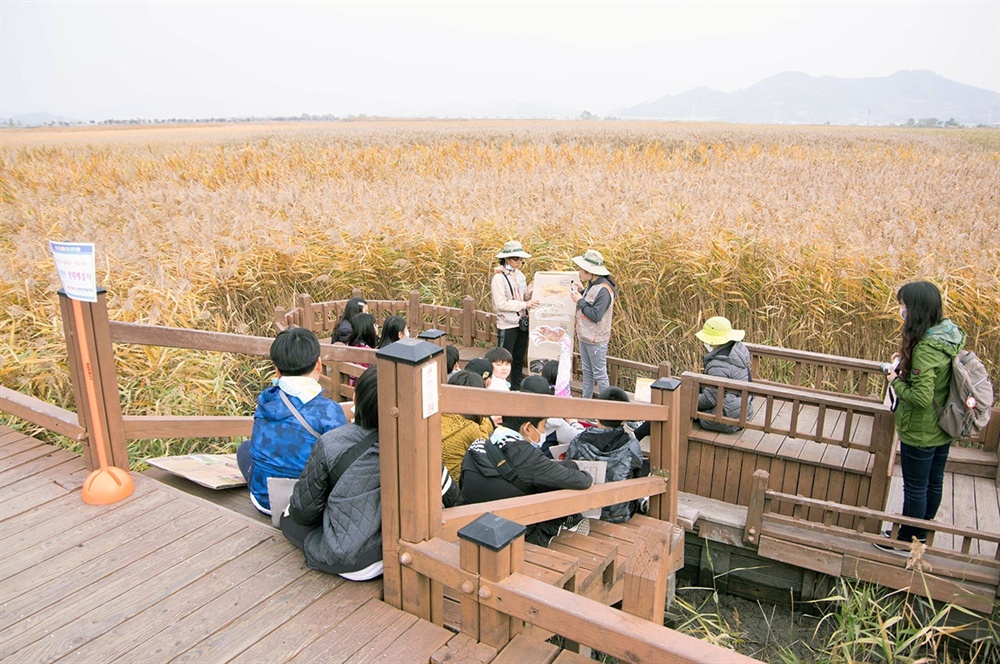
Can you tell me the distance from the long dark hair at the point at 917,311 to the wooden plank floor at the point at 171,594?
123 inches

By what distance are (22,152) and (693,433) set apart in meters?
22.3

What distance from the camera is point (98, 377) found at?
3406 mm

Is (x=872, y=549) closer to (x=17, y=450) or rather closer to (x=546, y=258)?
(x=546, y=258)

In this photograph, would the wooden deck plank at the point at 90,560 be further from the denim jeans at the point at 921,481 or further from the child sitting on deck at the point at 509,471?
the denim jeans at the point at 921,481

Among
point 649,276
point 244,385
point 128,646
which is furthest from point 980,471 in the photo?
point 244,385

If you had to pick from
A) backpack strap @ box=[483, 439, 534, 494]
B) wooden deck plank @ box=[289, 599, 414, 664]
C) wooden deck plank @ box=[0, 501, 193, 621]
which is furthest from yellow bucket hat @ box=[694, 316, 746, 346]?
wooden deck plank @ box=[0, 501, 193, 621]

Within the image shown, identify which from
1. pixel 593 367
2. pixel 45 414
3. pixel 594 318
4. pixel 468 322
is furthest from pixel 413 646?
pixel 468 322

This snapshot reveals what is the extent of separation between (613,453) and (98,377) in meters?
2.70

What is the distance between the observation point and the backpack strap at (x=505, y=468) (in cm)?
318

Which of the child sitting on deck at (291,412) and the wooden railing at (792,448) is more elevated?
the child sitting on deck at (291,412)

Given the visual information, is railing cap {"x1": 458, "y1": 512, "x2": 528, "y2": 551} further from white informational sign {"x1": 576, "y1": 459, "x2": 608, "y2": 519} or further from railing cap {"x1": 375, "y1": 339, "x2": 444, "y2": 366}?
white informational sign {"x1": 576, "y1": 459, "x2": 608, "y2": 519}

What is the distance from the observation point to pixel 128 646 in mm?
2396

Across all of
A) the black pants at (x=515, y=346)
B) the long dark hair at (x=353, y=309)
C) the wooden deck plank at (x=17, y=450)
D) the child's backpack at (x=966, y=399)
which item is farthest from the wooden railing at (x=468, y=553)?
the long dark hair at (x=353, y=309)

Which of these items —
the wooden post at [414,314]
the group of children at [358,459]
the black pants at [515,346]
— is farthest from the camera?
the wooden post at [414,314]
